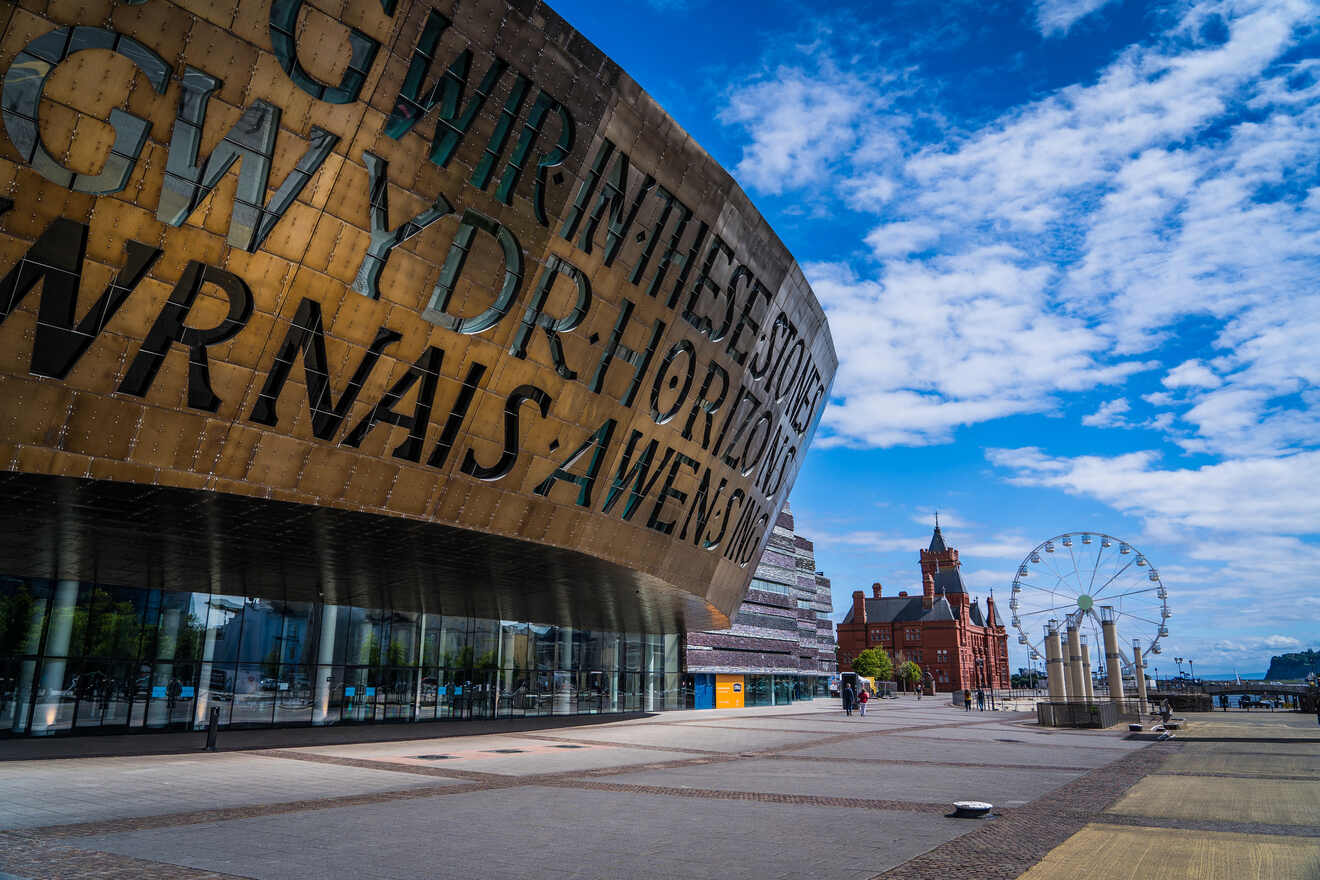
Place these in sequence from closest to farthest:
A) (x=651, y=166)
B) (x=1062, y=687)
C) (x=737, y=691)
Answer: (x=651, y=166) → (x=1062, y=687) → (x=737, y=691)

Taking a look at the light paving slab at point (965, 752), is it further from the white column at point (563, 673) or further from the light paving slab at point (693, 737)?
the white column at point (563, 673)

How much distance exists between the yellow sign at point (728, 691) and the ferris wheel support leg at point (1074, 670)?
24.3m

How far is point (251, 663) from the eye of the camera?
105 feet

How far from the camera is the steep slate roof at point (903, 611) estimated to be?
160m

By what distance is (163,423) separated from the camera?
1769cm

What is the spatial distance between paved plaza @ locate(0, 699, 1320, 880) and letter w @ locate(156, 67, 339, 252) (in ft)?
37.6

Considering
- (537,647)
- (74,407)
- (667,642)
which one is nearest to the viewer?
(74,407)

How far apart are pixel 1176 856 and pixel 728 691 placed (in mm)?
55986

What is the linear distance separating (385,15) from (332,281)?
237 inches

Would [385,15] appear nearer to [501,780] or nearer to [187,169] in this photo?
[187,169]

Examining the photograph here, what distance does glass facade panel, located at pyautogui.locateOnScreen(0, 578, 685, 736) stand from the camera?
27250mm

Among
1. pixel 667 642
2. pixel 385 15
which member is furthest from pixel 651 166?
pixel 667 642

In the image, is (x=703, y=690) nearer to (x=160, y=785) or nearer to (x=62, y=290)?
(x=160, y=785)

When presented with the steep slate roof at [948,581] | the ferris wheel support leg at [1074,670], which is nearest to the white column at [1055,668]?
the ferris wheel support leg at [1074,670]
